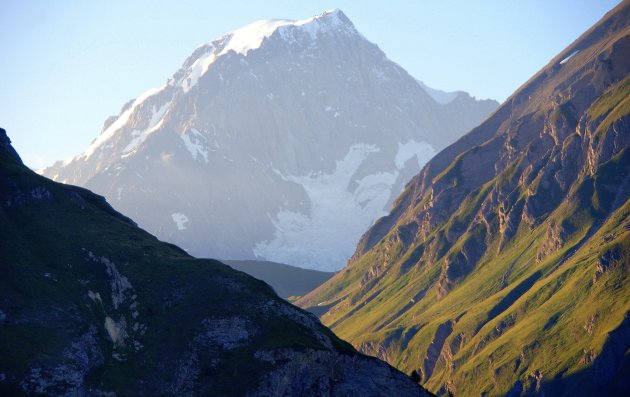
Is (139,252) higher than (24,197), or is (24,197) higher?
(24,197)

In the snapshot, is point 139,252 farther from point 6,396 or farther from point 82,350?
point 6,396

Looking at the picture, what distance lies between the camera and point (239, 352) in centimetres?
14912

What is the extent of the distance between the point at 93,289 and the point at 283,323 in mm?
36109

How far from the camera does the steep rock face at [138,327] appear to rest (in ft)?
458

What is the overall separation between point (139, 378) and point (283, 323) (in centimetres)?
2860

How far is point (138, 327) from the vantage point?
155375 millimetres

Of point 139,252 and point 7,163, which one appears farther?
point 7,163

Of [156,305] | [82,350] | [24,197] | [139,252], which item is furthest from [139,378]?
[24,197]

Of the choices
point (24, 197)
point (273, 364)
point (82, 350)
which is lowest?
point (273, 364)

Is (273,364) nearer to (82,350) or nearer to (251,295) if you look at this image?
(251,295)

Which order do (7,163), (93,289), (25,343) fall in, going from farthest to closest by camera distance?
(7,163) < (93,289) < (25,343)

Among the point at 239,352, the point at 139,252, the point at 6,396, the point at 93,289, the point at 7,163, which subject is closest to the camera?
the point at 6,396

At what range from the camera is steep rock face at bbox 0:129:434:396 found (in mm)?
139625

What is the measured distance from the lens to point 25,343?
137m
